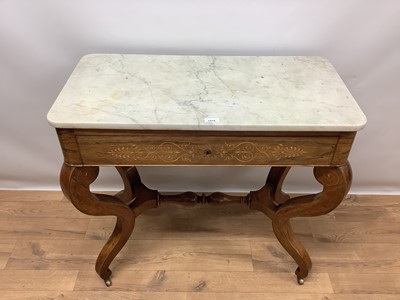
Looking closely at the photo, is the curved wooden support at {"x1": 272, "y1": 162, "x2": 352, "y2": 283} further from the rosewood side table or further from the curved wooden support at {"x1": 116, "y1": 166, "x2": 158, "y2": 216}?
the curved wooden support at {"x1": 116, "y1": 166, "x2": 158, "y2": 216}

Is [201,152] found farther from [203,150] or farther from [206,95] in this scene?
[206,95]

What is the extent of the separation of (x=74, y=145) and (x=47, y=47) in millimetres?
478

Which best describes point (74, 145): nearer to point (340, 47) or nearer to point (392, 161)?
point (340, 47)

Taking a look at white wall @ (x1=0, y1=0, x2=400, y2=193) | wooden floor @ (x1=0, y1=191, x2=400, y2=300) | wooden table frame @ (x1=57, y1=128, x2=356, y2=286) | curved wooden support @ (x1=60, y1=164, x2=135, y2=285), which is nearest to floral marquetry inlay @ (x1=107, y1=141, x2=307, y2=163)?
wooden table frame @ (x1=57, y1=128, x2=356, y2=286)

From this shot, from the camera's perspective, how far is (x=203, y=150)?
3.14 feet

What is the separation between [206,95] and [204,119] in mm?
117

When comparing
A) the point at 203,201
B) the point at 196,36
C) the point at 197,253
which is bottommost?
Result: the point at 197,253

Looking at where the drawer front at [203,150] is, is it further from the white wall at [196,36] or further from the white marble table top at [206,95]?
the white wall at [196,36]

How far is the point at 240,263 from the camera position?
1.41 m

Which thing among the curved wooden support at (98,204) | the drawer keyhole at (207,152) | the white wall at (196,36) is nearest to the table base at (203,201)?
the curved wooden support at (98,204)

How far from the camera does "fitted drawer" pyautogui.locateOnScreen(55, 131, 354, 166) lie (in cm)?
94

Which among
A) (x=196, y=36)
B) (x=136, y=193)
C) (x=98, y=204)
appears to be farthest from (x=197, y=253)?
(x=196, y=36)

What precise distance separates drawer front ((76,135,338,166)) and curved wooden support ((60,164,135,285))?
6 cm

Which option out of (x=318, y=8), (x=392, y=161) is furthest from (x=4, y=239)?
(x=392, y=161)
